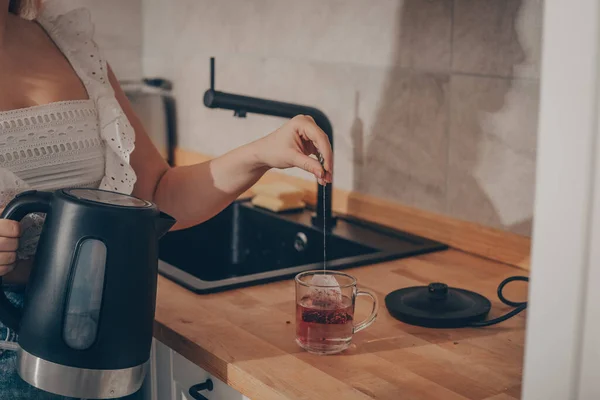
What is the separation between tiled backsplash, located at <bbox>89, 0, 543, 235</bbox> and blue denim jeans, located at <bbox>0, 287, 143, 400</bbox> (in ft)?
2.71

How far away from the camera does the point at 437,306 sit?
1.27m

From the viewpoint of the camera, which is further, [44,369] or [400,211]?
[400,211]

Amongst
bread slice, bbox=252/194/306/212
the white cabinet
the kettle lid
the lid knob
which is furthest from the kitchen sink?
the kettle lid

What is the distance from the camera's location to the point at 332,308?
1126 millimetres

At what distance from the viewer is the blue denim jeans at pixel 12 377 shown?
1140mm

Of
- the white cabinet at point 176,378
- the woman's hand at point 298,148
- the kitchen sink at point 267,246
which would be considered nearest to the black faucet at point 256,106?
the kitchen sink at point 267,246

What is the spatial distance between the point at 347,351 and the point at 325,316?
6 cm

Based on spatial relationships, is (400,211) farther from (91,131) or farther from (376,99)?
(91,131)

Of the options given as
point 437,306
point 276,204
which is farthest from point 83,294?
point 276,204

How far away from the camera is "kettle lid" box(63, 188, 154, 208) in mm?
1015

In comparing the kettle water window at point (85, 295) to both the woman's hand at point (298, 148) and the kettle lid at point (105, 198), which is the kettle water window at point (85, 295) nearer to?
the kettle lid at point (105, 198)

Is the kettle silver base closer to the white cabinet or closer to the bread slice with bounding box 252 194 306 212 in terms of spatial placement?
the white cabinet

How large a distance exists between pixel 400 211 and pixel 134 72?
119 centimetres

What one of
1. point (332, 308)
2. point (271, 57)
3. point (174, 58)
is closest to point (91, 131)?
point (332, 308)
